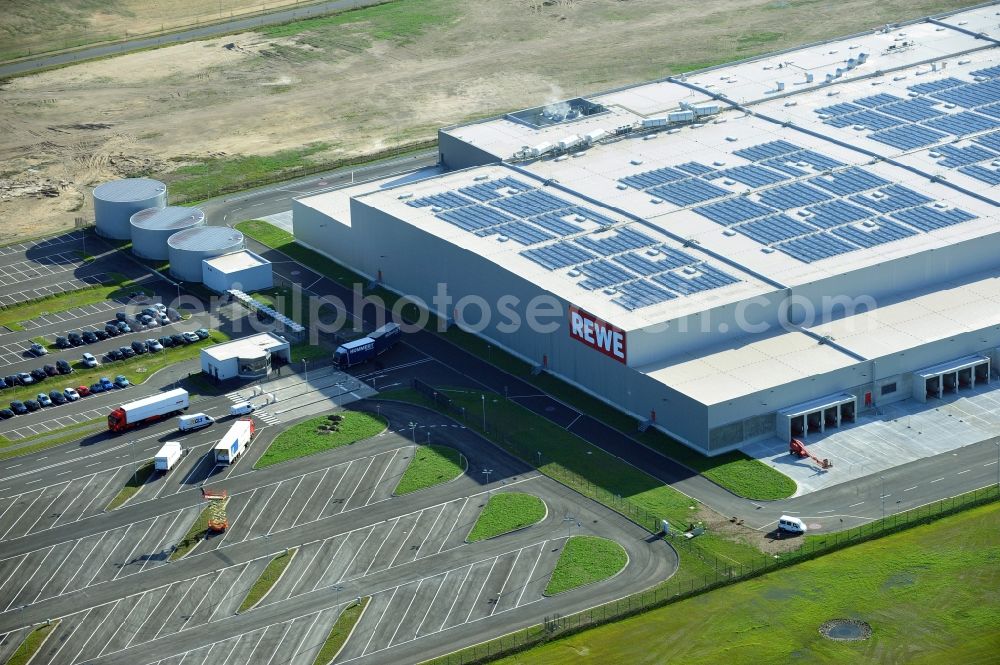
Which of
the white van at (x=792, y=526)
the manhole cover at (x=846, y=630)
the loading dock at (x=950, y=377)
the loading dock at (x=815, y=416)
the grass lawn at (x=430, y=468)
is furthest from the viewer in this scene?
the loading dock at (x=950, y=377)

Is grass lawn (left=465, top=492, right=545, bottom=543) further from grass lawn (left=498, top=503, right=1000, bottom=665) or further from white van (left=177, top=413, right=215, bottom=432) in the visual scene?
Answer: white van (left=177, top=413, right=215, bottom=432)

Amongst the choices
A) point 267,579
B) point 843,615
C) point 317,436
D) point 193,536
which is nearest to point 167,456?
point 193,536

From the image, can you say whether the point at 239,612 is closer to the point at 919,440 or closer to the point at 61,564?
the point at 61,564

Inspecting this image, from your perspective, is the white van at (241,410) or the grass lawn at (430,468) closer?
the grass lawn at (430,468)

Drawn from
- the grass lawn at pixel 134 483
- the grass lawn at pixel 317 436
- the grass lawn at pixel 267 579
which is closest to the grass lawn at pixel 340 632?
the grass lawn at pixel 267 579

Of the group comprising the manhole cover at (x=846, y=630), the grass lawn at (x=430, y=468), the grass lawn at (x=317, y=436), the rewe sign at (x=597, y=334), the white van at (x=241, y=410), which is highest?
the rewe sign at (x=597, y=334)

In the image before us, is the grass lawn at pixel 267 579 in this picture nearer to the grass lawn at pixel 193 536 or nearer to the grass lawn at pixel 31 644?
the grass lawn at pixel 193 536
